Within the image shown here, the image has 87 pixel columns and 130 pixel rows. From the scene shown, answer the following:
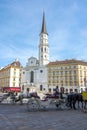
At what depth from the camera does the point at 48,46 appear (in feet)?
334

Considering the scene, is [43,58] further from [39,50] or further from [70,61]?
[70,61]

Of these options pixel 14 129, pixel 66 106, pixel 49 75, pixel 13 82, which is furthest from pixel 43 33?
pixel 14 129

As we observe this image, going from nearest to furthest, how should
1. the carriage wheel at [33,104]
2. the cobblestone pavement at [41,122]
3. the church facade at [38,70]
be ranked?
the cobblestone pavement at [41,122]
the carriage wheel at [33,104]
the church facade at [38,70]

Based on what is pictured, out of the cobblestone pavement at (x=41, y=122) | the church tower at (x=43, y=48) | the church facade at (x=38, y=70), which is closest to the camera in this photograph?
the cobblestone pavement at (x=41, y=122)

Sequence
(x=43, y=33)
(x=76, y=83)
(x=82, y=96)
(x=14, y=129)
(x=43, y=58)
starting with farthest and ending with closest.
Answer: (x=43, y=33) → (x=43, y=58) → (x=76, y=83) → (x=82, y=96) → (x=14, y=129)

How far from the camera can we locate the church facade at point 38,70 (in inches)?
3738

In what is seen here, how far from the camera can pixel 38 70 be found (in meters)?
97.6

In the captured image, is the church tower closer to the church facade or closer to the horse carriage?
the church facade

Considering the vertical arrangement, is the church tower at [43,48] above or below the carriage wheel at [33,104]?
above

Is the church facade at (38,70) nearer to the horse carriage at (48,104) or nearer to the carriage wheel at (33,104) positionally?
the horse carriage at (48,104)

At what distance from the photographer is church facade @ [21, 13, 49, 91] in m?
94.9

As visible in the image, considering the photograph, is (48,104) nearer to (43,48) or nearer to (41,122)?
(41,122)

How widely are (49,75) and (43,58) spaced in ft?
31.9

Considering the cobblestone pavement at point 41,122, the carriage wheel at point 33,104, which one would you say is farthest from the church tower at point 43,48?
the cobblestone pavement at point 41,122
